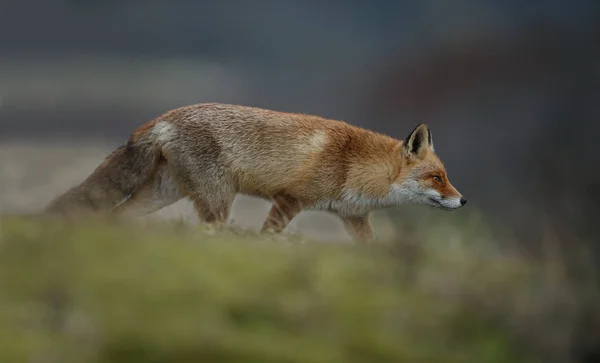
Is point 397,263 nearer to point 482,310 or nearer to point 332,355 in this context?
point 482,310

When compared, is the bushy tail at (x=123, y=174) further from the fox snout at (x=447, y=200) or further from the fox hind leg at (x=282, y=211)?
the fox snout at (x=447, y=200)

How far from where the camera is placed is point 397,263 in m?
4.89

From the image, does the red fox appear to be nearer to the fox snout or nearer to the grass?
the fox snout

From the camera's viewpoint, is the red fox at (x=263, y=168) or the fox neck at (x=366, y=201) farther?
the fox neck at (x=366, y=201)

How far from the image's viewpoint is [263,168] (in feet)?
27.1

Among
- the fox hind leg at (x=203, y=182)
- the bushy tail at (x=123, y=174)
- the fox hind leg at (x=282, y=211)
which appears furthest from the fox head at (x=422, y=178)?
the bushy tail at (x=123, y=174)

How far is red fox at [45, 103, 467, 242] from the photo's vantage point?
801cm

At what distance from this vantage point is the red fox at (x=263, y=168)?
8.01m

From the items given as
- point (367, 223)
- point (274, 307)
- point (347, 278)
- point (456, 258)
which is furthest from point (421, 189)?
point (274, 307)

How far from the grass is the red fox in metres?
2.95

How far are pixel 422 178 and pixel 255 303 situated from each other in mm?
4833

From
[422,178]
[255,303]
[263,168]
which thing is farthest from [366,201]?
[255,303]

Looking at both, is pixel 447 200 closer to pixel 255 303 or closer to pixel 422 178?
pixel 422 178

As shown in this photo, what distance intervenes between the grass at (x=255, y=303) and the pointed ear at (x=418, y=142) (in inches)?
142
